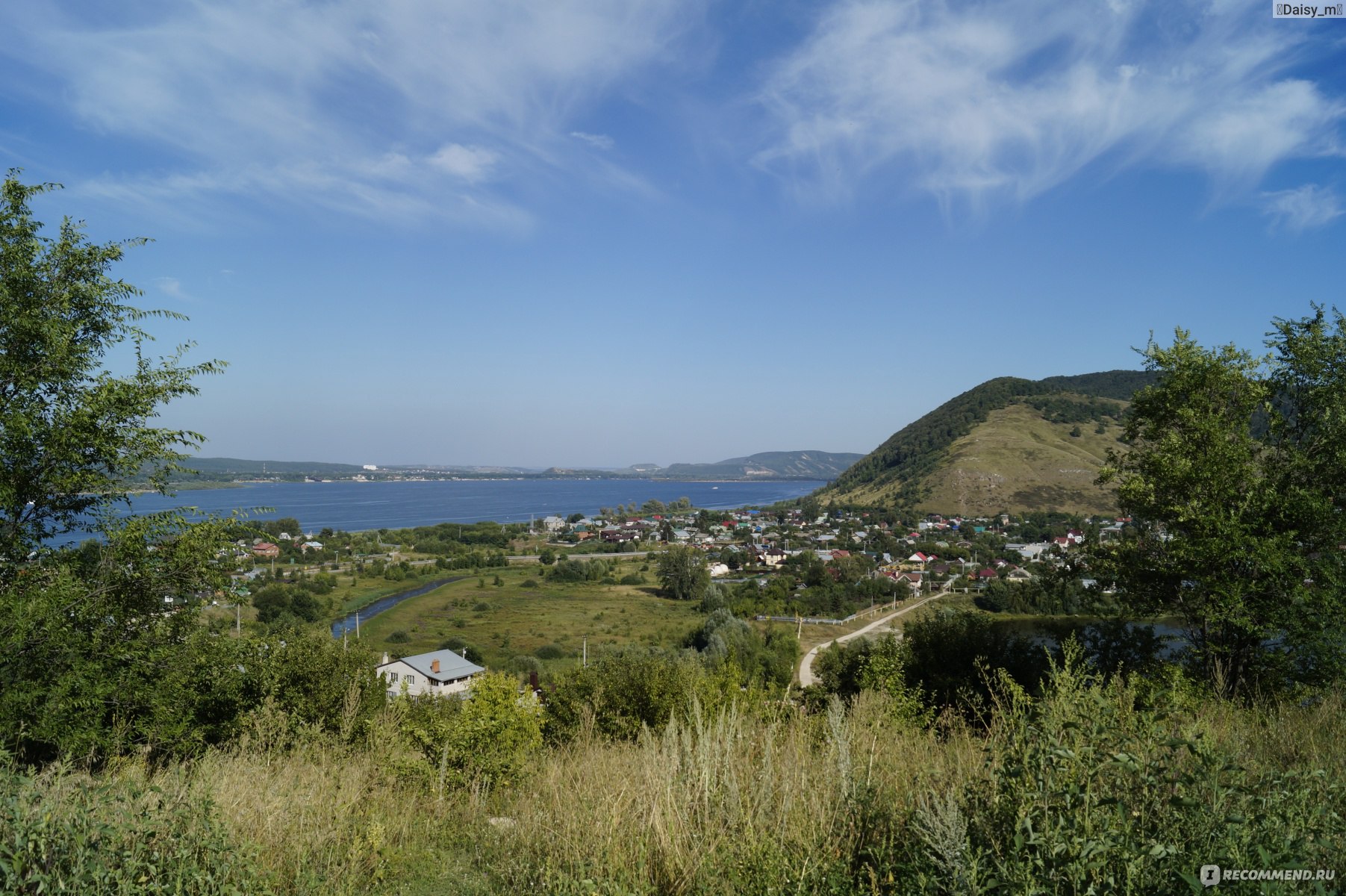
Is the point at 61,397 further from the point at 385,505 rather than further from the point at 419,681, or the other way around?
the point at 385,505

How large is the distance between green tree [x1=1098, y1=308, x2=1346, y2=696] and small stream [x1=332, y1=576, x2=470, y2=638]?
4113cm

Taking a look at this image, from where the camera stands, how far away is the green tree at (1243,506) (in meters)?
8.51

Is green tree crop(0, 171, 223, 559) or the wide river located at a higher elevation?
green tree crop(0, 171, 223, 559)

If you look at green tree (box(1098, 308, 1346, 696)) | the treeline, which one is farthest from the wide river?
green tree (box(1098, 308, 1346, 696))

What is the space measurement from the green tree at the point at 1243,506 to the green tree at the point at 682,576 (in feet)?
169

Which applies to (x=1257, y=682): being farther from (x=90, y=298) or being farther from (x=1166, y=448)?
(x=90, y=298)

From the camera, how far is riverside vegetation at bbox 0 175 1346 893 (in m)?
2.32

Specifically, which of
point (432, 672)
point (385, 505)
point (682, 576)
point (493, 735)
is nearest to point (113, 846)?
point (493, 735)

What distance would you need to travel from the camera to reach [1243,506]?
352 inches

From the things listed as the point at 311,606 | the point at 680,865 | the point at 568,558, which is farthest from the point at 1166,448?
the point at 568,558

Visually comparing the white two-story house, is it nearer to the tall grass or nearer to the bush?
the tall grass

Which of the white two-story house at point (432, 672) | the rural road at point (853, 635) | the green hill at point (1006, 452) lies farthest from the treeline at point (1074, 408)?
the white two-story house at point (432, 672)

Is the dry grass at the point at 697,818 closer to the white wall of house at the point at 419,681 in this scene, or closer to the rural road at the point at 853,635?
the rural road at the point at 853,635

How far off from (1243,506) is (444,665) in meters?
29.9
